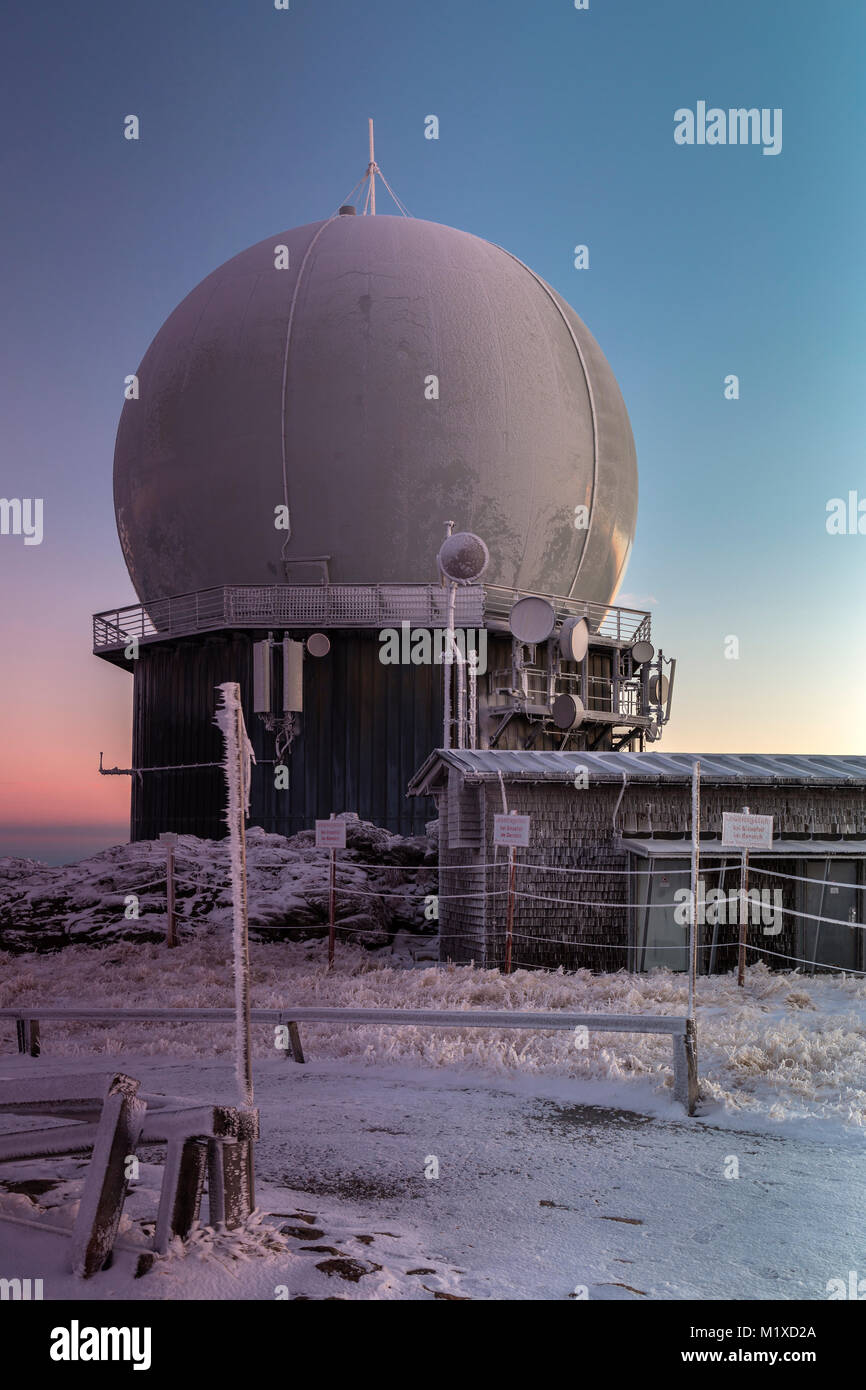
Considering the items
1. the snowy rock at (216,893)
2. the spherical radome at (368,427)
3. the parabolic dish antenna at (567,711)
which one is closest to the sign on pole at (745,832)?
the snowy rock at (216,893)

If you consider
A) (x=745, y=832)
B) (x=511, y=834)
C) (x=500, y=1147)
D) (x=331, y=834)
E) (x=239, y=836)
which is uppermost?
(x=239, y=836)

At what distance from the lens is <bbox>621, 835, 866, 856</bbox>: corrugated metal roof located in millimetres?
15039

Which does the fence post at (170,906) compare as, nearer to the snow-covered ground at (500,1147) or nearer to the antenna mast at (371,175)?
the snow-covered ground at (500,1147)

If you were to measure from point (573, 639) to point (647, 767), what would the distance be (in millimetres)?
9152

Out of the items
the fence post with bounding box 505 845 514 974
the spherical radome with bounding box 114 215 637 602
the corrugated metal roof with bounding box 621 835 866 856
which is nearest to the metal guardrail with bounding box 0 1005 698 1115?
the fence post with bounding box 505 845 514 974

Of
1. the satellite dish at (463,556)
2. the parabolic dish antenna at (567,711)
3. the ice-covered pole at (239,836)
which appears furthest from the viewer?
the parabolic dish antenna at (567,711)

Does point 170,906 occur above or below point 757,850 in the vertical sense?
below

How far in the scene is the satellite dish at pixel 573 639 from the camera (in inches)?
997

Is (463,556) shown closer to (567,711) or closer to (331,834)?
(567,711)

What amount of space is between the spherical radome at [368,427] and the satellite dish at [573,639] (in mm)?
1787

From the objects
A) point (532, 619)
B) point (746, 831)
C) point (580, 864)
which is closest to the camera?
point (746, 831)

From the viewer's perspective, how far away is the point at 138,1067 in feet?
30.5

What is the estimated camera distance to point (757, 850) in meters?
15.6

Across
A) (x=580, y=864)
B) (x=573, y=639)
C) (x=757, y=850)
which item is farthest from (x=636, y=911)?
(x=573, y=639)
